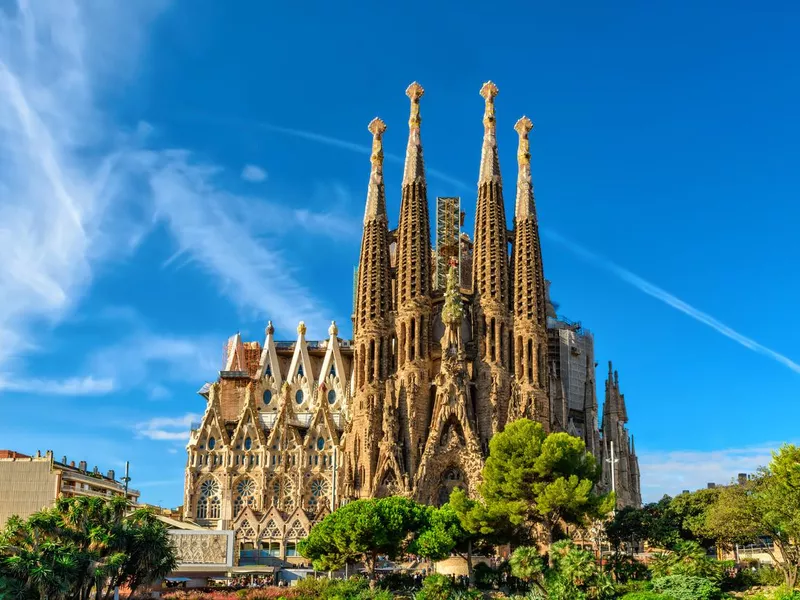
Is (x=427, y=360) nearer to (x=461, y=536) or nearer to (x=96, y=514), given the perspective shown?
(x=461, y=536)

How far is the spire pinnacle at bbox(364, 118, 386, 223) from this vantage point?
227 ft

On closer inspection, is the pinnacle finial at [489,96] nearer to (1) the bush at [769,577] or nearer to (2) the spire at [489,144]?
(2) the spire at [489,144]

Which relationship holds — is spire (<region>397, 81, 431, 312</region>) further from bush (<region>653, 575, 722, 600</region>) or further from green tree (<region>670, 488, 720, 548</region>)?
bush (<region>653, 575, 722, 600</region>)

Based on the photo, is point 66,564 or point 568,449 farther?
point 568,449

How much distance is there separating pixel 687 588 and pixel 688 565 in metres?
1.76

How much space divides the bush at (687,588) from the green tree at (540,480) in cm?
789

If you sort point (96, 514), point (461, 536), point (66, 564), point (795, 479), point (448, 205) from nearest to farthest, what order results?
point (66, 564) → point (96, 514) → point (795, 479) → point (461, 536) → point (448, 205)

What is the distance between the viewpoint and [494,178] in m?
68.6

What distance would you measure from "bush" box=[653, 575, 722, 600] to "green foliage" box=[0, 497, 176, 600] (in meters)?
18.6

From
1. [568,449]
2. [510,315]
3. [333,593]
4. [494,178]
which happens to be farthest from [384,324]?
[333,593]

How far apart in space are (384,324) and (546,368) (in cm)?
1180

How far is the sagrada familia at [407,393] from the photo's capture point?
61.4m

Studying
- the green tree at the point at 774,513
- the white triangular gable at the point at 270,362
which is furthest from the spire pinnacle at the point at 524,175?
the green tree at the point at 774,513

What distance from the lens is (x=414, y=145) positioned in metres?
70.2
